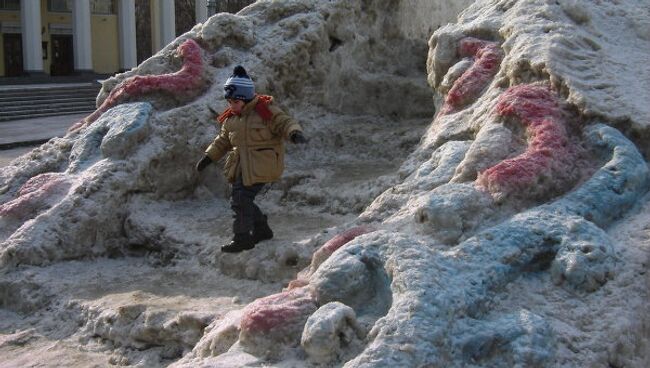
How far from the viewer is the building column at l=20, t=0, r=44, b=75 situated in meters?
27.7

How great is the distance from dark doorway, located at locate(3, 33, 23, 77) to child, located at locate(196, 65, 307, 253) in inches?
1099

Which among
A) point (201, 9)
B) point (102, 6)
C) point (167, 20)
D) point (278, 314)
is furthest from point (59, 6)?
point (278, 314)

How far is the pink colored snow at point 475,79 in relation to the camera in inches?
195

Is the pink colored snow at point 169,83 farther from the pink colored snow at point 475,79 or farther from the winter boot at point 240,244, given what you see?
the pink colored snow at point 475,79

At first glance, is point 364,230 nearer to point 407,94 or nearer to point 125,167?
point 125,167

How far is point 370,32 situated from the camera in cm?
801

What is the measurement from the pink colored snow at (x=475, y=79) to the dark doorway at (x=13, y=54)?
28237 mm

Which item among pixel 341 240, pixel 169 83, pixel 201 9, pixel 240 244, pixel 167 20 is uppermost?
pixel 201 9

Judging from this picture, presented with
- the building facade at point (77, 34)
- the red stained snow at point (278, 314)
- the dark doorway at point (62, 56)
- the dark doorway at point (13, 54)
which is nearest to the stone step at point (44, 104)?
the building facade at point (77, 34)

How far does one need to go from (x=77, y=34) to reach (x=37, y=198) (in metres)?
26.4

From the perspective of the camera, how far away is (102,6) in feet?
107

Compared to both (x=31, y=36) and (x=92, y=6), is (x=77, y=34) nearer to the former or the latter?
(x=31, y=36)

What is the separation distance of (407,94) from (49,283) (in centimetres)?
405

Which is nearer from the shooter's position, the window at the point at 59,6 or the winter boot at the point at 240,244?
the winter boot at the point at 240,244
